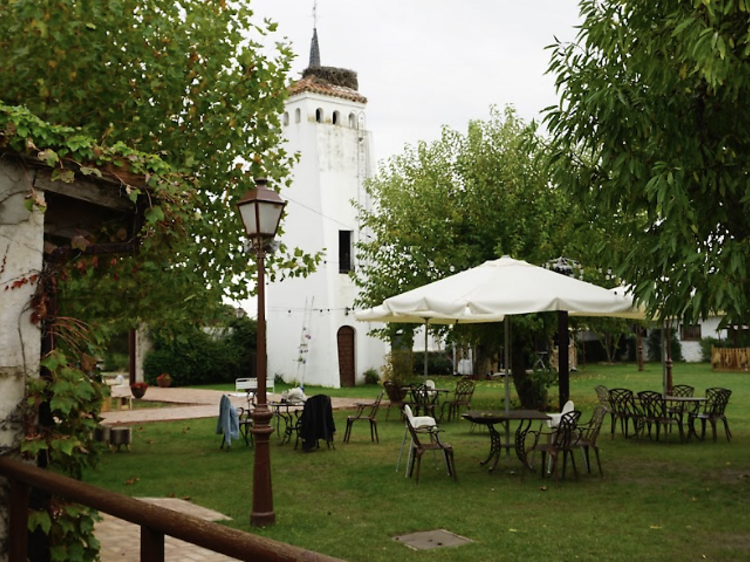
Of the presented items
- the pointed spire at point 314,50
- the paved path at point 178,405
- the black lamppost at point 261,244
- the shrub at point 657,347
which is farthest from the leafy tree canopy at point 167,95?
the shrub at point 657,347

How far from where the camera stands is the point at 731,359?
3366cm

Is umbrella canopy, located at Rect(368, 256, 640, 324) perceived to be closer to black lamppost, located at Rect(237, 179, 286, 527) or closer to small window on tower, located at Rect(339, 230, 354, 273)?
black lamppost, located at Rect(237, 179, 286, 527)

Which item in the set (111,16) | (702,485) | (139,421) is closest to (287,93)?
(111,16)

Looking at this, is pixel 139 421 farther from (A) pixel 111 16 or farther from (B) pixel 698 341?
(B) pixel 698 341

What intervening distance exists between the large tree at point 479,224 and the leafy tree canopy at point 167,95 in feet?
22.7

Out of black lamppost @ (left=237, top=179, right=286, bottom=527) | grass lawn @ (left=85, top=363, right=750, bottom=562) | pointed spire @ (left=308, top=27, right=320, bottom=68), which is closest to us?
grass lawn @ (left=85, top=363, right=750, bottom=562)

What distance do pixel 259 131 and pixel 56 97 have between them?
2.76 meters

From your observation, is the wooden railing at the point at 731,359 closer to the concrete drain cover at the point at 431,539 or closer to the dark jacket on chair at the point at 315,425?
the dark jacket on chair at the point at 315,425

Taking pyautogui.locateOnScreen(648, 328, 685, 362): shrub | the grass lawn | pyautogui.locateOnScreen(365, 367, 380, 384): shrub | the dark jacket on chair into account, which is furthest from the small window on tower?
pyautogui.locateOnScreen(648, 328, 685, 362): shrub

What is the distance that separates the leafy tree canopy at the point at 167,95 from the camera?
32.2 feet

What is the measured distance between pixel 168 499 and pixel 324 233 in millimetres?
20772

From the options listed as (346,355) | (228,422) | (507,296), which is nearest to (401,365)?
(346,355)

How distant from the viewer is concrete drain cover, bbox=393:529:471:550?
707cm

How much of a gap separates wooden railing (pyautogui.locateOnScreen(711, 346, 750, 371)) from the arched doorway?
14.9 m
